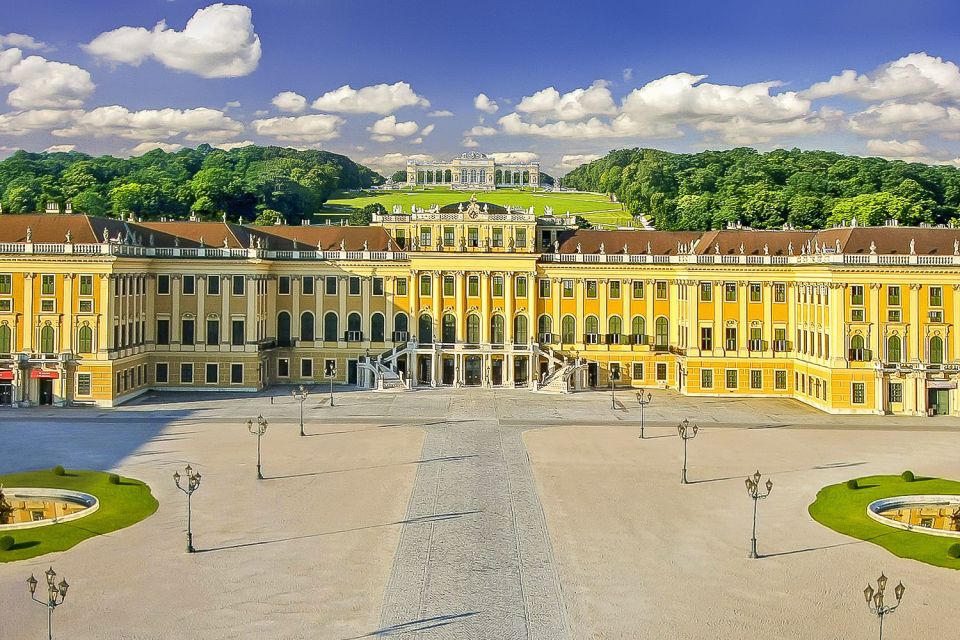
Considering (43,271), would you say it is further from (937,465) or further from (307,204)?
(307,204)

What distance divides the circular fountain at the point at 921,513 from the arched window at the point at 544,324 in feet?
134

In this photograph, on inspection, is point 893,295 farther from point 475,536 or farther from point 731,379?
point 475,536

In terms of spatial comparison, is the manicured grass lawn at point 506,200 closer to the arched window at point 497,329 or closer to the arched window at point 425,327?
the arched window at point 497,329

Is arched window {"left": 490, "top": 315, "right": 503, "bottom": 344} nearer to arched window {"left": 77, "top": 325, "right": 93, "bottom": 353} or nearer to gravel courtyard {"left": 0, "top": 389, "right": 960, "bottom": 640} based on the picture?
gravel courtyard {"left": 0, "top": 389, "right": 960, "bottom": 640}

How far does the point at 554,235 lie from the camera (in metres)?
77.0

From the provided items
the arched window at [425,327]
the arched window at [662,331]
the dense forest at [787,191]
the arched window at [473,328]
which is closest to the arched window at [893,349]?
the arched window at [662,331]

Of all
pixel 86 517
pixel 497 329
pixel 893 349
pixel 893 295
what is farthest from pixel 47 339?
pixel 893 295

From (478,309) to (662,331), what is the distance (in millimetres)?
15434

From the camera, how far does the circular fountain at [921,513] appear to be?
3212 centimetres

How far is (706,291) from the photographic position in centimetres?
7031

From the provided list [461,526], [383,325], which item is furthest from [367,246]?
[461,526]

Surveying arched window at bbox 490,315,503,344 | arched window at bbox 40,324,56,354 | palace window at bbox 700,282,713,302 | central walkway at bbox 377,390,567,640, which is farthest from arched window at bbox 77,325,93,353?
palace window at bbox 700,282,713,302

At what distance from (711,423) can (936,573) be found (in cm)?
2746

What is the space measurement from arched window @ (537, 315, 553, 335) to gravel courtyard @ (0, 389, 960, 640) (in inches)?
795
